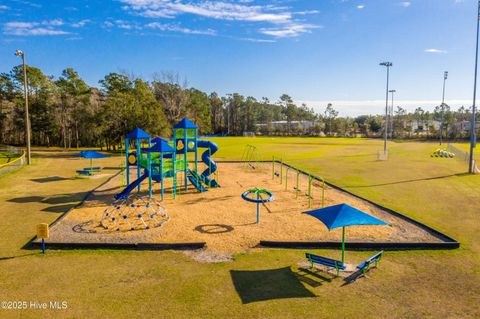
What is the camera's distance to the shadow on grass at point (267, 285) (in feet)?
30.0

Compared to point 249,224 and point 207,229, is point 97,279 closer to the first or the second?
point 207,229

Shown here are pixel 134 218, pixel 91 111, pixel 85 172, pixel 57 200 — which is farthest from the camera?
pixel 91 111

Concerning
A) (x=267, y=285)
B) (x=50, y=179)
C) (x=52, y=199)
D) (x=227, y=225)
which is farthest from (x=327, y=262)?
(x=50, y=179)

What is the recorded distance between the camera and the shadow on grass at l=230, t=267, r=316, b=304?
915 cm

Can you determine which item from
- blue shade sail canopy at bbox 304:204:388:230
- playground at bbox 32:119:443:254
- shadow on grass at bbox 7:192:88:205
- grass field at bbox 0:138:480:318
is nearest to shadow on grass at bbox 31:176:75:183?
playground at bbox 32:119:443:254

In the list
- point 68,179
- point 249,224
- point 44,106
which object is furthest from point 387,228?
point 44,106

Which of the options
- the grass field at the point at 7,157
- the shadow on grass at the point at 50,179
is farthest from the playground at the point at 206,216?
the grass field at the point at 7,157

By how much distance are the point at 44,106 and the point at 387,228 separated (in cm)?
6738

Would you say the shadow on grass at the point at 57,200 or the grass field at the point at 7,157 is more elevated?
the grass field at the point at 7,157

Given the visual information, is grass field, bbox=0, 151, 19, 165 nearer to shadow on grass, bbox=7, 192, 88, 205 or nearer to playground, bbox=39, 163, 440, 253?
shadow on grass, bbox=7, 192, 88, 205

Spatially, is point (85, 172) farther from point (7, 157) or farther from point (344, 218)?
point (344, 218)

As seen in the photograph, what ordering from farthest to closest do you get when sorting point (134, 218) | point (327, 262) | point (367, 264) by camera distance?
point (134, 218) < point (367, 264) < point (327, 262)

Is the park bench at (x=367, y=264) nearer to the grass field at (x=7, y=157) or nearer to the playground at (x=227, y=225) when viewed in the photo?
the playground at (x=227, y=225)

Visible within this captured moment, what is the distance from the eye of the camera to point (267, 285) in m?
9.73
